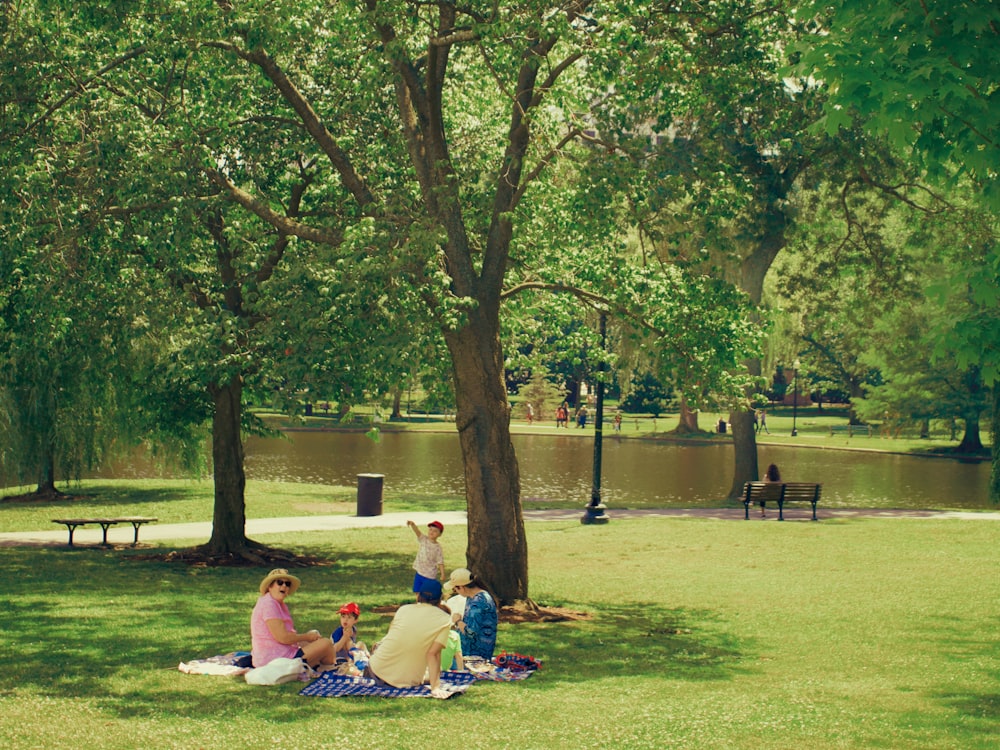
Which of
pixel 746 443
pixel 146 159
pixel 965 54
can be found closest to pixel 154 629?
pixel 146 159

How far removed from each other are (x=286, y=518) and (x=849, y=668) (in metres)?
16.5

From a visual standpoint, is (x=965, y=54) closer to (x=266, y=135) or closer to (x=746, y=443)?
(x=266, y=135)

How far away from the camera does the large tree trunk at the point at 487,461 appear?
14.7m

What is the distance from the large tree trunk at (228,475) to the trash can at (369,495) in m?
6.70

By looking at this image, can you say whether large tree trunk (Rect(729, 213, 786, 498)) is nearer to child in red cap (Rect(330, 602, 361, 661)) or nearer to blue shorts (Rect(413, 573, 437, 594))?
blue shorts (Rect(413, 573, 437, 594))

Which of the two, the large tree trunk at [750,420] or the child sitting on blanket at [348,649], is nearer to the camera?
the child sitting on blanket at [348,649]

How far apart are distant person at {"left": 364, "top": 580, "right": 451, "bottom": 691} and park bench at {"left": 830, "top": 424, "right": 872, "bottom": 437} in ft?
216

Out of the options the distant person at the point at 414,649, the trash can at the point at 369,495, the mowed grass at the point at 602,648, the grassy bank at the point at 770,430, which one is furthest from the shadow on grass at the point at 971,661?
the grassy bank at the point at 770,430

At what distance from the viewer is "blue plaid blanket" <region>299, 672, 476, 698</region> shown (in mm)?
9625

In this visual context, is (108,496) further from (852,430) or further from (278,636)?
(852,430)

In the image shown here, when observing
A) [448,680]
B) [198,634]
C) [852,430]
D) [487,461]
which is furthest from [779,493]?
[852,430]

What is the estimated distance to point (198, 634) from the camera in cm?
1237

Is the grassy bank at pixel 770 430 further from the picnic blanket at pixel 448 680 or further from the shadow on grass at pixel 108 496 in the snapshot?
the picnic blanket at pixel 448 680

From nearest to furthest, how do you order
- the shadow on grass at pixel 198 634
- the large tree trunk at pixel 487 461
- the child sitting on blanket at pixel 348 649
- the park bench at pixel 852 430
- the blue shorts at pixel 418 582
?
the shadow on grass at pixel 198 634 → the child sitting on blanket at pixel 348 649 → the blue shorts at pixel 418 582 → the large tree trunk at pixel 487 461 → the park bench at pixel 852 430
